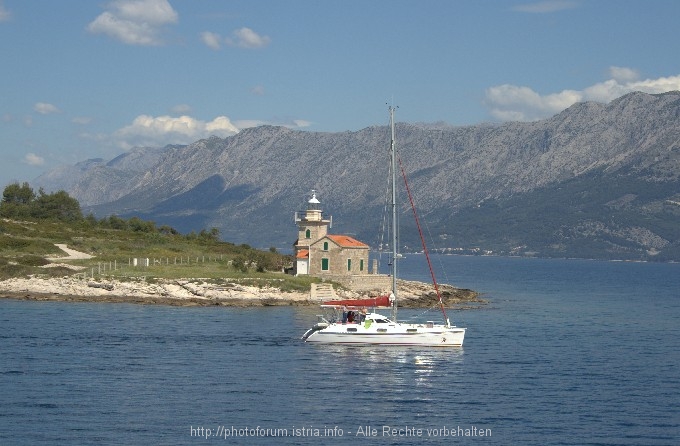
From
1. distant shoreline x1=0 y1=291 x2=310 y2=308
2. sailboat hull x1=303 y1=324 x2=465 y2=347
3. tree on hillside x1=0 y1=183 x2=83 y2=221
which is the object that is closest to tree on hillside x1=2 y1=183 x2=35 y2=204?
tree on hillside x1=0 y1=183 x2=83 y2=221

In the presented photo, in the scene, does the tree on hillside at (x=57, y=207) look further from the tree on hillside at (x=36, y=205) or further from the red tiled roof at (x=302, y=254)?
the red tiled roof at (x=302, y=254)

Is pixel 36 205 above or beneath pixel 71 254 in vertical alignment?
above

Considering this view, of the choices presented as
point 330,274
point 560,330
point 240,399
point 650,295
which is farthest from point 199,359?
point 650,295

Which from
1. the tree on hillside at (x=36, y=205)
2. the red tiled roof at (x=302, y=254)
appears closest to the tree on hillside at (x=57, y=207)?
the tree on hillside at (x=36, y=205)

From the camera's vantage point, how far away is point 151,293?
268ft

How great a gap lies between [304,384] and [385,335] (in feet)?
44.4

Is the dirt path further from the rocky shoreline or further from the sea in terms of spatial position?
the sea

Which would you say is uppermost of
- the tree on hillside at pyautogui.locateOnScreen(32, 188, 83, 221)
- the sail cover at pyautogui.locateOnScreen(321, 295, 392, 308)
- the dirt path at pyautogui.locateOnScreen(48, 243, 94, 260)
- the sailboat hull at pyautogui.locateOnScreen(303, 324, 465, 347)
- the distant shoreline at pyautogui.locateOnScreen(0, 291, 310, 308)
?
the tree on hillside at pyautogui.locateOnScreen(32, 188, 83, 221)

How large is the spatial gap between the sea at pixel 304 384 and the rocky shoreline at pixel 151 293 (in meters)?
6.20

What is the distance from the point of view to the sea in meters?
36.6

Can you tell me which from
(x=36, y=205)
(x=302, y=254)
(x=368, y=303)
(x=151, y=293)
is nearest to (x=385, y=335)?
(x=368, y=303)

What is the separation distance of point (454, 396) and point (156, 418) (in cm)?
1282

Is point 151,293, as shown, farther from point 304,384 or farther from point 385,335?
point 304,384

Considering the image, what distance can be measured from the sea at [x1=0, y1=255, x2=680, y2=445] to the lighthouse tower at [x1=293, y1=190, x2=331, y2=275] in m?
16.9
